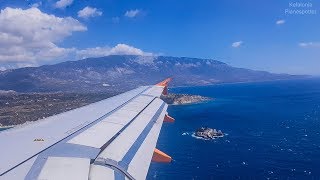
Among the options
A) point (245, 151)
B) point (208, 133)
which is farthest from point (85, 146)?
point (208, 133)

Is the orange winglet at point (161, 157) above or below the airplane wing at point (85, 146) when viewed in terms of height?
below

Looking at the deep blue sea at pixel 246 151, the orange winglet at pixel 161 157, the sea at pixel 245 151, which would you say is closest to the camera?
the orange winglet at pixel 161 157

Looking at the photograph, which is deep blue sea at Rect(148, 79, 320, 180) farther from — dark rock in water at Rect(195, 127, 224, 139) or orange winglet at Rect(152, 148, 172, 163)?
orange winglet at Rect(152, 148, 172, 163)

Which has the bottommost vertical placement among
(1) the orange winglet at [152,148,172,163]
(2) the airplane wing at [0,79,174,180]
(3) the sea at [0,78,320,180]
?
(3) the sea at [0,78,320,180]

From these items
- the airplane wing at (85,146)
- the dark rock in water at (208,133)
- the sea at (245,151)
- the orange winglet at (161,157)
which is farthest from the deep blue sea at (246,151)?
the orange winglet at (161,157)

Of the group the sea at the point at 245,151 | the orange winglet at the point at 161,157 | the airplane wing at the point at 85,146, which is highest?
the airplane wing at the point at 85,146

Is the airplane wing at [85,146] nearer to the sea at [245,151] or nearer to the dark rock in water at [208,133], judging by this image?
the sea at [245,151]

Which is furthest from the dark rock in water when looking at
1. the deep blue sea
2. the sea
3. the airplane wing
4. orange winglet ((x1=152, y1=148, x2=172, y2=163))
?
orange winglet ((x1=152, y1=148, x2=172, y2=163))

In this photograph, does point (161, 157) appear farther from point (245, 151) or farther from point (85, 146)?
point (245, 151)
